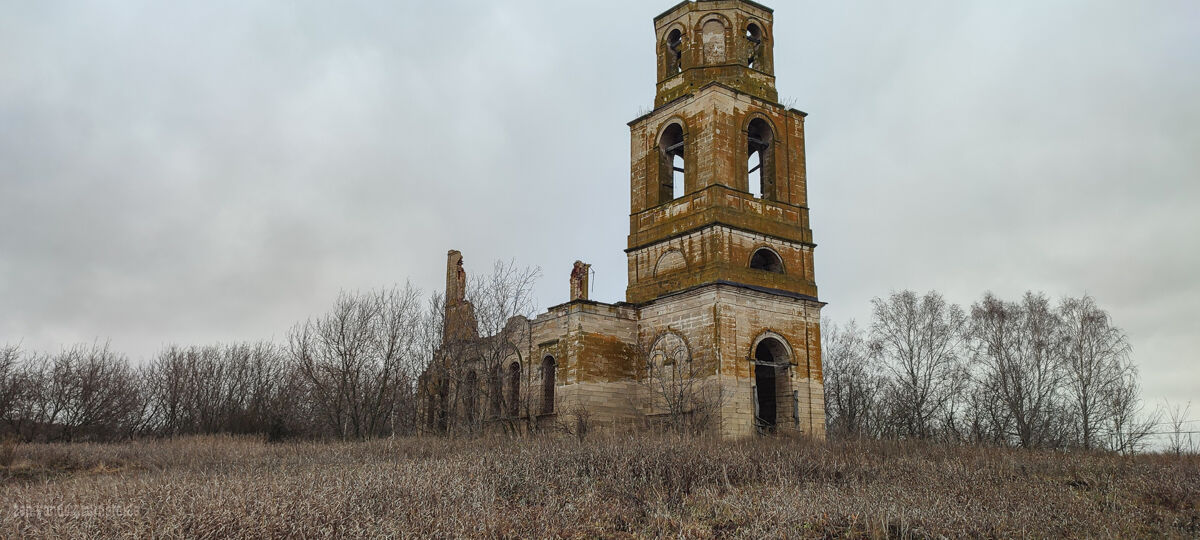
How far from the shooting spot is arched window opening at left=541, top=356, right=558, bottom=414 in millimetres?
24016

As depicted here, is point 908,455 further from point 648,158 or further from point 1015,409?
point 1015,409

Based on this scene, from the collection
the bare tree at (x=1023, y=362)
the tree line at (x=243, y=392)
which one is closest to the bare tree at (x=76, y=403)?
the tree line at (x=243, y=392)

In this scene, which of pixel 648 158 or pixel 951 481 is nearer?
pixel 951 481

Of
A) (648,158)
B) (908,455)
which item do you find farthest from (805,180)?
(908,455)

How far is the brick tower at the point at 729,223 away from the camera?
21641 millimetres

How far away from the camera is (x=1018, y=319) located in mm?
33844

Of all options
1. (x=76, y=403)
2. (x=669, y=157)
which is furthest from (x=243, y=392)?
(x=669, y=157)

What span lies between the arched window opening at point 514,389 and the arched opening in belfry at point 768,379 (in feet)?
22.9

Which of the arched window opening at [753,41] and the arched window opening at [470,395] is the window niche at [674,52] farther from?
the arched window opening at [470,395]

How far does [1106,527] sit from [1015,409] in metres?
25.5

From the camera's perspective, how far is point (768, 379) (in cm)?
2383

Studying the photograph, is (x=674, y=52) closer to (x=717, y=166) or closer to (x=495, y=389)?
(x=717, y=166)

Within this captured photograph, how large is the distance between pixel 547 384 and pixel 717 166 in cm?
793

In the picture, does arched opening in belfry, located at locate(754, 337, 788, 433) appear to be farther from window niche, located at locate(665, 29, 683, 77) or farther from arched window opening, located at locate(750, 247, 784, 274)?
window niche, located at locate(665, 29, 683, 77)
